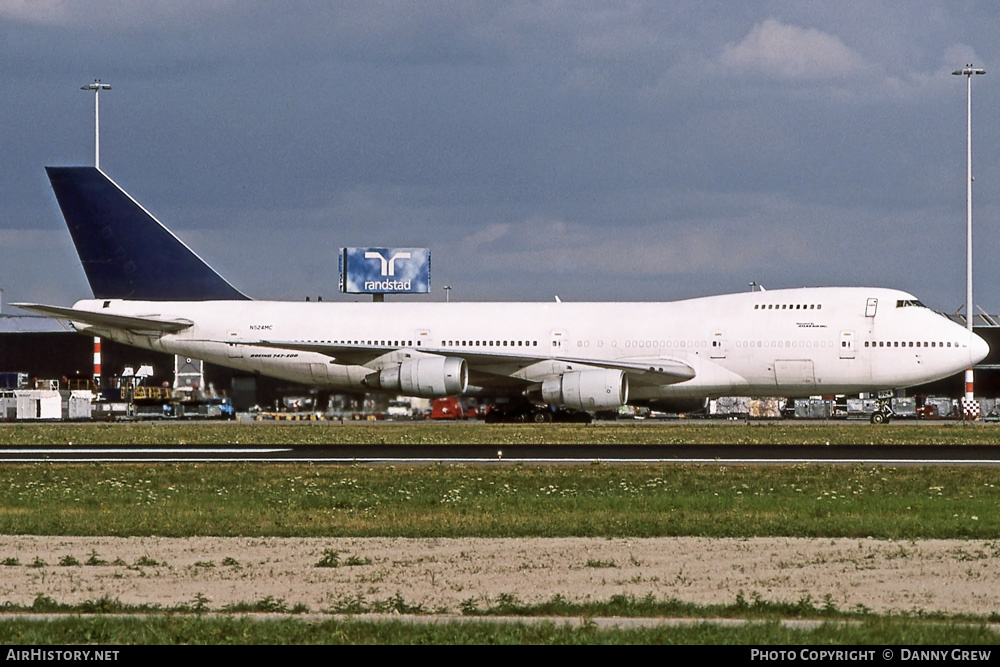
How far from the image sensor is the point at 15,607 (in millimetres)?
12375

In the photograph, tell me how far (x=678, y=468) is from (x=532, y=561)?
12925 mm

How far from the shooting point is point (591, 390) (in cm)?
4769

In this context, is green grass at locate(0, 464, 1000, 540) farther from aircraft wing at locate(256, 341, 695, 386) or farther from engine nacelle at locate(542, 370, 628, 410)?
aircraft wing at locate(256, 341, 695, 386)

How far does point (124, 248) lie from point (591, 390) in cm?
2136

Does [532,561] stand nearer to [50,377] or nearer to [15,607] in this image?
[15,607]

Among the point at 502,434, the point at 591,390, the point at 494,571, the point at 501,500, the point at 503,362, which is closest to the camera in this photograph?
the point at 494,571

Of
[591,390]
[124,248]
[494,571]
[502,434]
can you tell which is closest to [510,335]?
[591,390]

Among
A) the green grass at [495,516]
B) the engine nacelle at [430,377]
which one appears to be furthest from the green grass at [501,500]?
the engine nacelle at [430,377]

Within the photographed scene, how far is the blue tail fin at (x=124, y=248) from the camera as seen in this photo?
5566 cm

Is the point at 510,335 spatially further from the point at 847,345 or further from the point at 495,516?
the point at 495,516

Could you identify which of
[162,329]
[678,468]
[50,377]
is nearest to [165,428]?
[162,329]

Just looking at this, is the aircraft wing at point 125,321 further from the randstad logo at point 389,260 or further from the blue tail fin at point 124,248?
the randstad logo at point 389,260

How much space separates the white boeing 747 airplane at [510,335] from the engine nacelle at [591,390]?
0.17 ft

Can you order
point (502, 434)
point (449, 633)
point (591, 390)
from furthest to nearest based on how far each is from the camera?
1. point (591, 390)
2. point (502, 434)
3. point (449, 633)
